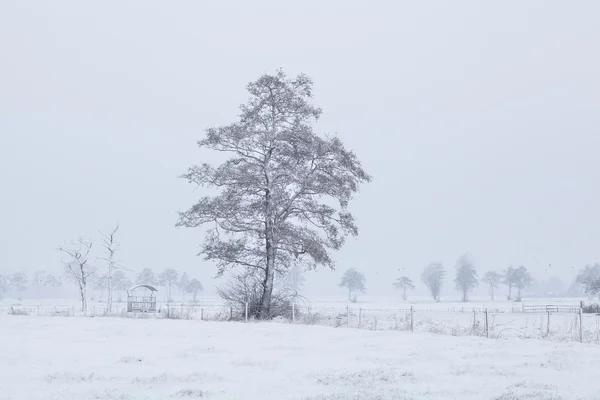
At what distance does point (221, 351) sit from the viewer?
22.7 meters

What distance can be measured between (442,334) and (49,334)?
17765 mm

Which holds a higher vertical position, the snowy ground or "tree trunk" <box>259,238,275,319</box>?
"tree trunk" <box>259,238,275,319</box>

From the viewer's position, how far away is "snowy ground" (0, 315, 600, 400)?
46.8 ft

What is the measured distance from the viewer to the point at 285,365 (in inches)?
762

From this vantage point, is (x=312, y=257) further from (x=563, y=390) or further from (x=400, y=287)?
(x=400, y=287)

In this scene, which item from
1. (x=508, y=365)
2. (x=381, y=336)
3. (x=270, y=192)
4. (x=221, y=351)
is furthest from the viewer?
(x=270, y=192)

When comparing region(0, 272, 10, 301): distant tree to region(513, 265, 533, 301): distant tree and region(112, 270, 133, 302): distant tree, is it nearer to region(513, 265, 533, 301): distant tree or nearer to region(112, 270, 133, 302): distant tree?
region(112, 270, 133, 302): distant tree

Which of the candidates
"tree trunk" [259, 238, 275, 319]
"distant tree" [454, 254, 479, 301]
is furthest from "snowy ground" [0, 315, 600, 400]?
"distant tree" [454, 254, 479, 301]

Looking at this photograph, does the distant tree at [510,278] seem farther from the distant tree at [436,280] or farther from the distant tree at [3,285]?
the distant tree at [3,285]

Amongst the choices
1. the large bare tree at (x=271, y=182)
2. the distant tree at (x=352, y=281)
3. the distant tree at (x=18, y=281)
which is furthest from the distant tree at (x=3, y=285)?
the large bare tree at (x=271, y=182)

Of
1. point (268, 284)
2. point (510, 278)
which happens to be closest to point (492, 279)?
point (510, 278)

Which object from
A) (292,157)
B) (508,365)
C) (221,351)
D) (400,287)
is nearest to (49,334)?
(221,351)

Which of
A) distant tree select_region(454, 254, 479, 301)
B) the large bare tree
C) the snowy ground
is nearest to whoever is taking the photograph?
the snowy ground

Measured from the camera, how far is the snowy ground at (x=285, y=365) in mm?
14250
